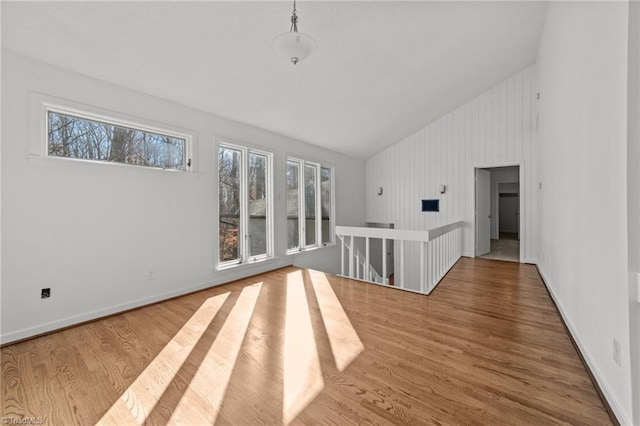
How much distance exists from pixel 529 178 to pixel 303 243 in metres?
4.81

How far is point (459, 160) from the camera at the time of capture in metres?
6.19

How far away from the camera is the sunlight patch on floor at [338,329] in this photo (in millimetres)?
2195

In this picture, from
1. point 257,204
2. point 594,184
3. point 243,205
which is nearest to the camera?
point 594,184

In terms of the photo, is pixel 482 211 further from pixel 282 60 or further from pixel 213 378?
pixel 213 378

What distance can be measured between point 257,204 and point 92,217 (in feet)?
7.80

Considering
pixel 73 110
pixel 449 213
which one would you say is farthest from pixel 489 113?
pixel 73 110

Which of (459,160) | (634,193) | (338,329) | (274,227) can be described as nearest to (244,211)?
(274,227)

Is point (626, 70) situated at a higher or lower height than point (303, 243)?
higher

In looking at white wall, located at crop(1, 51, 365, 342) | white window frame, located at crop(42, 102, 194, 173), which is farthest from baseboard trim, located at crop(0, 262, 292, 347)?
white window frame, located at crop(42, 102, 194, 173)

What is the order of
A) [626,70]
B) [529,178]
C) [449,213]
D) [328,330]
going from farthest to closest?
[449,213]
[529,178]
[328,330]
[626,70]

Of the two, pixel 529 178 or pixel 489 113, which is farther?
pixel 489 113

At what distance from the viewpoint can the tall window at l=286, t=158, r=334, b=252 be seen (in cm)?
572

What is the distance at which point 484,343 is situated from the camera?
2.35 m

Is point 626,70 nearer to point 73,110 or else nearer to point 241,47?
point 241,47
